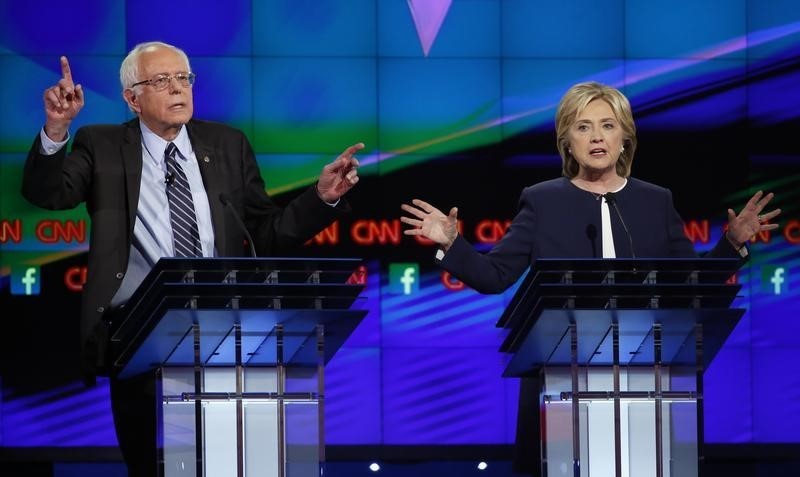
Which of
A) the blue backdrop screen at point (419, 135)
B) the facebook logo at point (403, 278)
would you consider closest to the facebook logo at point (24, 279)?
the blue backdrop screen at point (419, 135)

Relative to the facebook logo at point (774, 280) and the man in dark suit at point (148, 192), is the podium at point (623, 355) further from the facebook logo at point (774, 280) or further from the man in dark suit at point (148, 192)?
the facebook logo at point (774, 280)

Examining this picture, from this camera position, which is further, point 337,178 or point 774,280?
point 774,280

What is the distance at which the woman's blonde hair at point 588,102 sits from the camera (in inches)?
164

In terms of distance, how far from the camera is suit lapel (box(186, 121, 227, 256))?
13.4 ft

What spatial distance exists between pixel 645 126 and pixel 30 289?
3.10 m

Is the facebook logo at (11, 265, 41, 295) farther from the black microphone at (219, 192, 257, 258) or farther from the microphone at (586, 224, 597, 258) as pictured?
the microphone at (586, 224, 597, 258)

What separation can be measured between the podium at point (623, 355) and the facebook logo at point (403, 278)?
361 centimetres

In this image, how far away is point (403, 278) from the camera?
287 inches

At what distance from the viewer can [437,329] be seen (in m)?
7.30

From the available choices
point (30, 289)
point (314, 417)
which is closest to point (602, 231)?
point (314, 417)

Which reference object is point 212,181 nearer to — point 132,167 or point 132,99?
point 132,167

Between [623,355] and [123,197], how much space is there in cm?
142

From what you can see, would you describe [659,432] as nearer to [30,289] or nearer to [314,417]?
[314,417]

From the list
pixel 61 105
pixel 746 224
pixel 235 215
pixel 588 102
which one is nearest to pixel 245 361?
pixel 235 215
